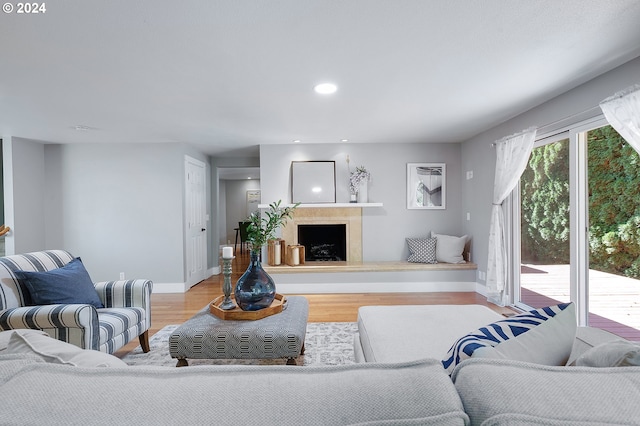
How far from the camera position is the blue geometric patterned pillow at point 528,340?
3.15ft

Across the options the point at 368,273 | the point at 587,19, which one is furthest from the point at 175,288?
the point at 587,19

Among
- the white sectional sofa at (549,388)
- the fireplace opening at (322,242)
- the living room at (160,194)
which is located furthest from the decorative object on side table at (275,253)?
the white sectional sofa at (549,388)

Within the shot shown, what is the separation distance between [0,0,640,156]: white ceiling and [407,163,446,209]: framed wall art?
1491 millimetres

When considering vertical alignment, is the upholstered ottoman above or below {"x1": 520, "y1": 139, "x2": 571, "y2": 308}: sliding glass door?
below

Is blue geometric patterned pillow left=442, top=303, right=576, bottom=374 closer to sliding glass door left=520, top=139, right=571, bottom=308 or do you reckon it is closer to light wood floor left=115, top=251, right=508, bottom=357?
sliding glass door left=520, top=139, right=571, bottom=308

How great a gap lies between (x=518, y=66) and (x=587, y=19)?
604mm

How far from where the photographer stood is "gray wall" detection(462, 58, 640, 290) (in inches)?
99.3

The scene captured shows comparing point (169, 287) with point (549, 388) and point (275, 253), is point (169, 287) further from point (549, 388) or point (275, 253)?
point (549, 388)

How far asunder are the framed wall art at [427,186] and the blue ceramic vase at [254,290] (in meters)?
3.47

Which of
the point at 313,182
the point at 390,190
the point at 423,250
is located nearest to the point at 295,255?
the point at 313,182

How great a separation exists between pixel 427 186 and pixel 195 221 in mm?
3854

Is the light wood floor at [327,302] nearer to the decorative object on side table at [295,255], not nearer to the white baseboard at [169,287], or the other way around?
the white baseboard at [169,287]

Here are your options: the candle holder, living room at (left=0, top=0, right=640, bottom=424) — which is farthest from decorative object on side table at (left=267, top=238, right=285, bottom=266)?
the candle holder

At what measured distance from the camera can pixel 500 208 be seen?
4094mm
